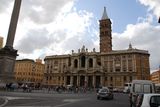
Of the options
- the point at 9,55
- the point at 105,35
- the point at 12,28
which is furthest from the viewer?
the point at 105,35

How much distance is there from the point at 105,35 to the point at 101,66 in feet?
53.1

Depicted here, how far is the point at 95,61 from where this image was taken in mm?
103938

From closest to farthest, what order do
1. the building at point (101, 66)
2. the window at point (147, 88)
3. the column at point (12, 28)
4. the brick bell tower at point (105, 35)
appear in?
the window at point (147, 88) < the column at point (12, 28) < the building at point (101, 66) < the brick bell tower at point (105, 35)

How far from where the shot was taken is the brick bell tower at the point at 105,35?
107 metres

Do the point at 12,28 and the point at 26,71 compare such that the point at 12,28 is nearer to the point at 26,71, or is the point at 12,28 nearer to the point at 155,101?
the point at 155,101

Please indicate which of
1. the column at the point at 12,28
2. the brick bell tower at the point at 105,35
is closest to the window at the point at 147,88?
the column at the point at 12,28

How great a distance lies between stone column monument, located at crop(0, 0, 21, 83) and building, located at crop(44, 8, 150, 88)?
6900 cm

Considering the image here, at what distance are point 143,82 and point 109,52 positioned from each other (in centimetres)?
8310

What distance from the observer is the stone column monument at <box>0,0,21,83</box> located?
106 feet

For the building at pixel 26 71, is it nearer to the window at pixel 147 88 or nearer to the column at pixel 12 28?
the column at pixel 12 28

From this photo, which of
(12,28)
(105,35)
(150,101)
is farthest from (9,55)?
(105,35)

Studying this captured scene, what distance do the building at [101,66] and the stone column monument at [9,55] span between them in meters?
69.0

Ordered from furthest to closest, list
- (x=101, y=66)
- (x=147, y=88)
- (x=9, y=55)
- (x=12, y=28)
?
(x=101, y=66), (x=12, y=28), (x=9, y=55), (x=147, y=88)

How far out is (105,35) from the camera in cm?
10888
